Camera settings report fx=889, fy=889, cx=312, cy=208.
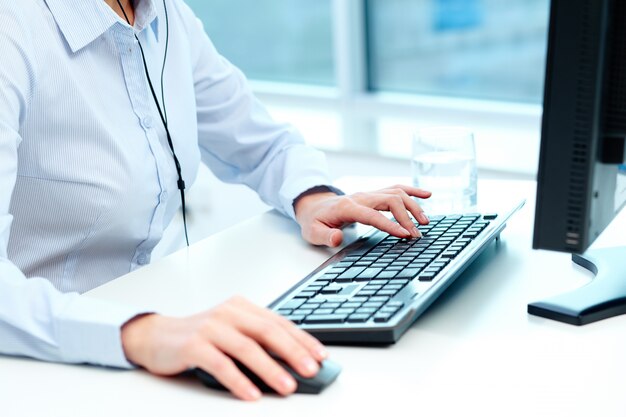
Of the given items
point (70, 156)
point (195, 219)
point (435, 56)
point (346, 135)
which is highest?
point (70, 156)

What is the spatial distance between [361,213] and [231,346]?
45 cm

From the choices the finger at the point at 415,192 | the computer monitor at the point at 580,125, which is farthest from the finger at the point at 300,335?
the finger at the point at 415,192

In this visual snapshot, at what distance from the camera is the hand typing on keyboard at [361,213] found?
3.64ft

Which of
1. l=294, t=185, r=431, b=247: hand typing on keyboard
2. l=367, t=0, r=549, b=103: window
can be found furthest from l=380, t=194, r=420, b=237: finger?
l=367, t=0, r=549, b=103: window

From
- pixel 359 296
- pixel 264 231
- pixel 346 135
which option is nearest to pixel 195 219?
pixel 346 135

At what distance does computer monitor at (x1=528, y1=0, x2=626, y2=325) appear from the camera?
80cm

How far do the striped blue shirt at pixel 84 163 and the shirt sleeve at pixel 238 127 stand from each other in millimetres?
13

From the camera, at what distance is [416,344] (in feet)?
2.72

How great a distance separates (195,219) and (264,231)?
67.2 inches

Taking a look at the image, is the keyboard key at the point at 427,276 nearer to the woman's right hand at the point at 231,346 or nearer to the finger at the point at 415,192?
the woman's right hand at the point at 231,346

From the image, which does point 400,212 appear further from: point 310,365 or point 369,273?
point 310,365

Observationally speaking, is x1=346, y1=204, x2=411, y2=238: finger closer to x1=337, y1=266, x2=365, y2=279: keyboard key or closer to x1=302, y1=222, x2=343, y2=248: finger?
x1=302, y1=222, x2=343, y2=248: finger

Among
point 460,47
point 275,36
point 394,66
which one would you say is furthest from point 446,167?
point 275,36

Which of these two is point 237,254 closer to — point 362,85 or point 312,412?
point 312,412
